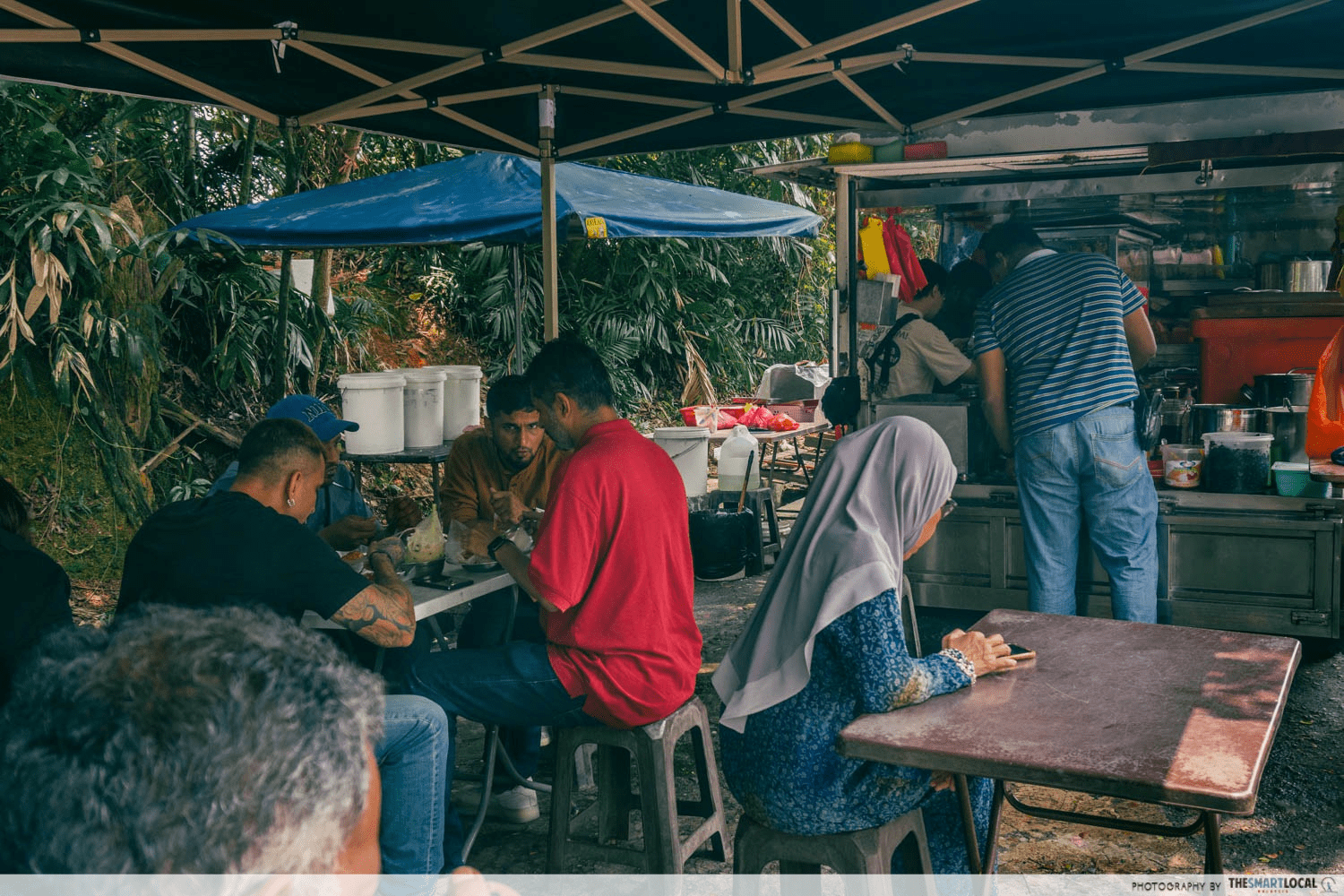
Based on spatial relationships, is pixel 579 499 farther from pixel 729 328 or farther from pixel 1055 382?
pixel 729 328

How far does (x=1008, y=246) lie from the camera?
4938 mm

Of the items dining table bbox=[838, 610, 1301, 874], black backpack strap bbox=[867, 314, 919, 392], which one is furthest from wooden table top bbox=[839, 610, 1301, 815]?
black backpack strap bbox=[867, 314, 919, 392]

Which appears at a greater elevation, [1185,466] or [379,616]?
[1185,466]

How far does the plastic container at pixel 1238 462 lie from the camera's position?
16.5ft

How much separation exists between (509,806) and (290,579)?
1.41 metres

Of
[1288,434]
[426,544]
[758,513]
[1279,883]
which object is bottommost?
[1279,883]

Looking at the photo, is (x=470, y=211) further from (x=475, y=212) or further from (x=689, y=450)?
(x=689, y=450)

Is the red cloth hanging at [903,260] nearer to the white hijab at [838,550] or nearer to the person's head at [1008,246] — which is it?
the person's head at [1008,246]

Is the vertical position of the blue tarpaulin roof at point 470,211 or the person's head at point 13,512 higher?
the blue tarpaulin roof at point 470,211

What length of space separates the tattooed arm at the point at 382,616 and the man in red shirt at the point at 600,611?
28 centimetres

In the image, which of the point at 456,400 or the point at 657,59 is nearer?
the point at 657,59

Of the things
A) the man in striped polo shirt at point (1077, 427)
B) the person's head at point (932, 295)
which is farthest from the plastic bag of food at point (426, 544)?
the person's head at point (932, 295)

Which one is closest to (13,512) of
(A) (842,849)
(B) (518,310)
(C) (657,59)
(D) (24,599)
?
(D) (24,599)

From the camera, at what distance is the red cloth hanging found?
6301 millimetres
